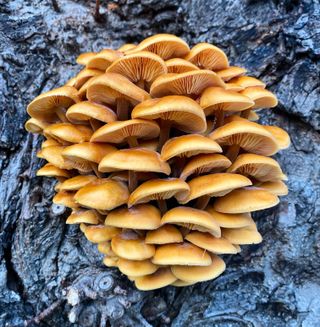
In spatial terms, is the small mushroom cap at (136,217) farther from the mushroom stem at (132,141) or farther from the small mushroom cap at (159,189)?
the mushroom stem at (132,141)

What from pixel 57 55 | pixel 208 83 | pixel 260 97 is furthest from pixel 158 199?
pixel 57 55

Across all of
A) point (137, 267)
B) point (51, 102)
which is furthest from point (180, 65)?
point (137, 267)

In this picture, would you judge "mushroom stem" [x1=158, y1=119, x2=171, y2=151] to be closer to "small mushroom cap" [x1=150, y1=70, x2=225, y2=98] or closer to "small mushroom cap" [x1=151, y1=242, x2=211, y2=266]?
"small mushroom cap" [x1=150, y1=70, x2=225, y2=98]

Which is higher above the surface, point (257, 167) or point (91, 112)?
point (91, 112)

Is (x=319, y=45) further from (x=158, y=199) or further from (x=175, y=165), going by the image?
(x=158, y=199)

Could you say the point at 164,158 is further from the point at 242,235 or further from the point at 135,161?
the point at 242,235

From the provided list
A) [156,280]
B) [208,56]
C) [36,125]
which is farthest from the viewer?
[36,125]

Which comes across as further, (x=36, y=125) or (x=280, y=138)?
(x=36, y=125)

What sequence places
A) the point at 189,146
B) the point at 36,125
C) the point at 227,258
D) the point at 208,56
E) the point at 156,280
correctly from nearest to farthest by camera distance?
the point at 189,146, the point at 156,280, the point at 208,56, the point at 36,125, the point at 227,258

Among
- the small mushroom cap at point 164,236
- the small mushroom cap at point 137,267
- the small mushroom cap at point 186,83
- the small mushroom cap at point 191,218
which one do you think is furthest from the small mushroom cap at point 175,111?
the small mushroom cap at point 137,267
